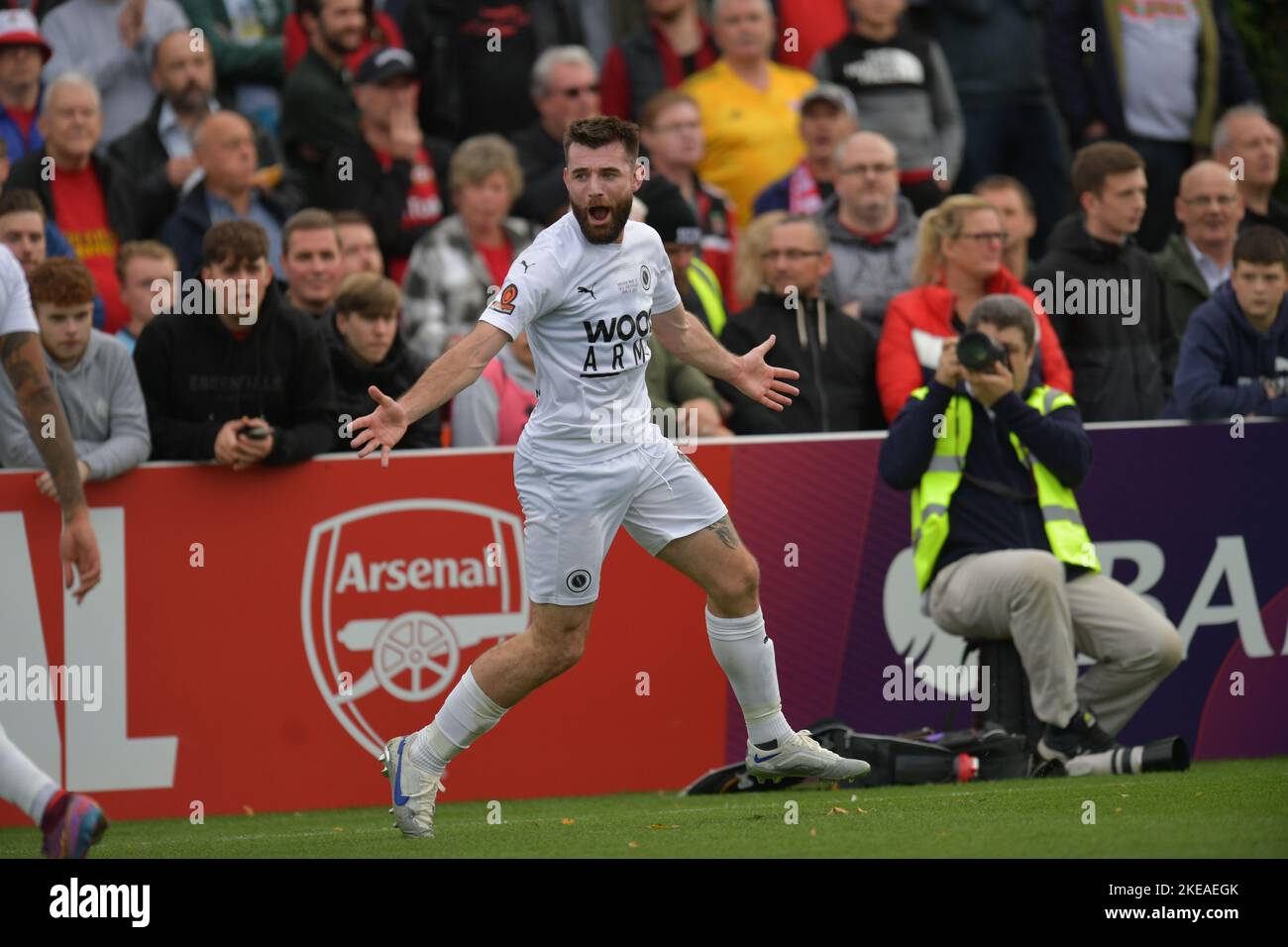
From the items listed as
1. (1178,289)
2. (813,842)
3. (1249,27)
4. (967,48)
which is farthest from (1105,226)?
(813,842)

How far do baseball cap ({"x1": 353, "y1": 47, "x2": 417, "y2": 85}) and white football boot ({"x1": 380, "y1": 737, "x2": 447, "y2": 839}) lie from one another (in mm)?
5653

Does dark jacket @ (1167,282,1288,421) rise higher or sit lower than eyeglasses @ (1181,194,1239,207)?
lower

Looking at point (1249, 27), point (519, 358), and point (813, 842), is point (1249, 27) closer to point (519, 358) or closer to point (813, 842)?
point (519, 358)

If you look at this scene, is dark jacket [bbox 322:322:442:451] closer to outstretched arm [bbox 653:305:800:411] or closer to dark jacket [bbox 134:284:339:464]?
dark jacket [bbox 134:284:339:464]

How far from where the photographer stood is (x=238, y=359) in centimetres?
1008

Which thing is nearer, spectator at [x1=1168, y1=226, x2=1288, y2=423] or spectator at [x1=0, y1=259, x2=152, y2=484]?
spectator at [x1=0, y1=259, x2=152, y2=484]

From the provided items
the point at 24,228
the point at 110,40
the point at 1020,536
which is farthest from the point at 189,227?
the point at 1020,536

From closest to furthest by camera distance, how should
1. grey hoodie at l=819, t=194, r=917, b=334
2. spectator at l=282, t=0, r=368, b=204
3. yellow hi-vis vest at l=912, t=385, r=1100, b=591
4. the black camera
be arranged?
1. the black camera
2. yellow hi-vis vest at l=912, t=385, r=1100, b=591
3. grey hoodie at l=819, t=194, r=917, b=334
4. spectator at l=282, t=0, r=368, b=204

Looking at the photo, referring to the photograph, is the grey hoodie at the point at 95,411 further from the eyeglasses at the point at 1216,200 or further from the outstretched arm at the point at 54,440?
the eyeglasses at the point at 1216,200

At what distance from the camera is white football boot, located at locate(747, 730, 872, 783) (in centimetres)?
802

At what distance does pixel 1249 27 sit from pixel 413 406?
394 inches

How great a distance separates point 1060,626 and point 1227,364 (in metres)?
2.23

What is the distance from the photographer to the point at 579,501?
7.73m

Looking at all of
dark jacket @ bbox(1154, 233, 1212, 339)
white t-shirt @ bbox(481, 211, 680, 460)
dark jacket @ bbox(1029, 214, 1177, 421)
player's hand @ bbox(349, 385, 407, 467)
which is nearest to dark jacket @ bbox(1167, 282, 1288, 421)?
dark jacket @ bbox(1029, 214, 1177, 421)
